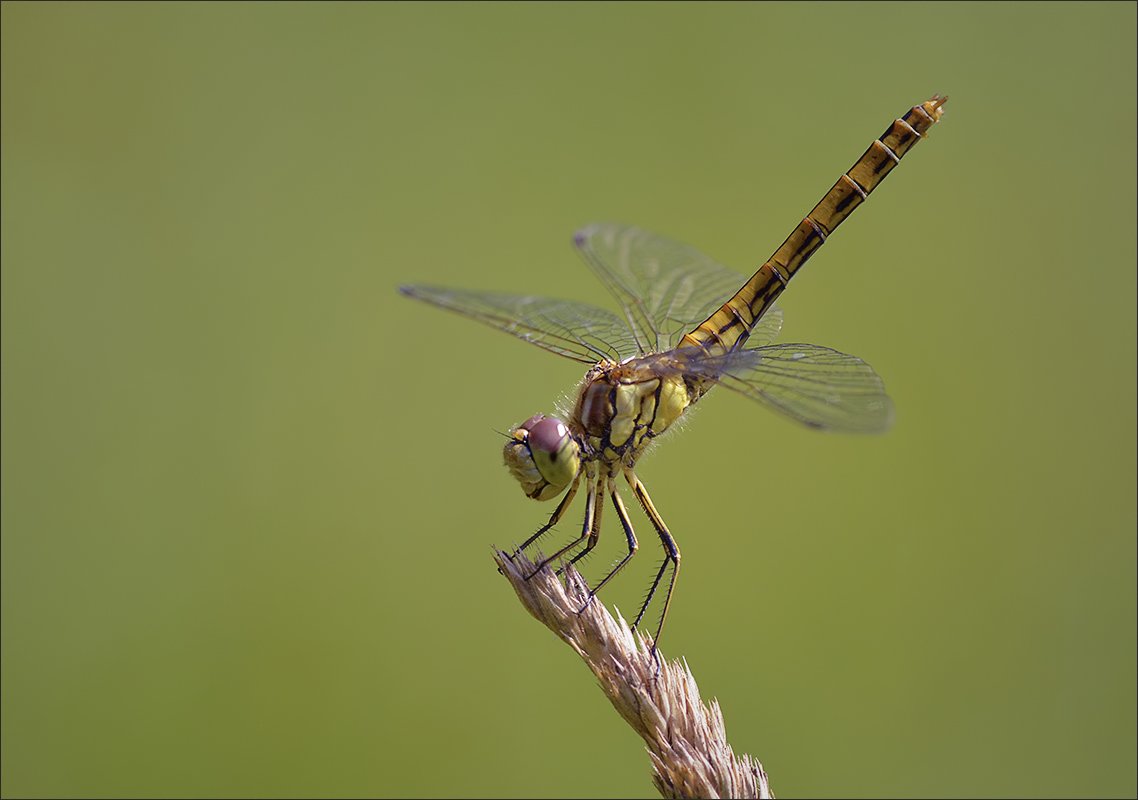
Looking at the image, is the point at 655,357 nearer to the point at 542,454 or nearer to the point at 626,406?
the point at 626,406

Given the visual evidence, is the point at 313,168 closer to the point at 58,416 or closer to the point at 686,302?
the point at 58,416

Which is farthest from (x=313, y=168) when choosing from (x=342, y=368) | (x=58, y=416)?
(x=58, y=416)

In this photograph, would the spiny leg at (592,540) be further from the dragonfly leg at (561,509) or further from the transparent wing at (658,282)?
the transparent wing at (658,282)

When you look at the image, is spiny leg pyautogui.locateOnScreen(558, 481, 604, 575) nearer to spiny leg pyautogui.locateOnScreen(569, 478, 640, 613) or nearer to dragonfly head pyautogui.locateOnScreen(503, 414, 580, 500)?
spiny leg pyautogui.locateOnScreen(569, 478, 640, 613)

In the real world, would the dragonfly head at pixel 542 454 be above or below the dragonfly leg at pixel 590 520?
above

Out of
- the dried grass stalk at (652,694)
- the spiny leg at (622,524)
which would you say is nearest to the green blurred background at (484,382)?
the spiny leg at (622,524)

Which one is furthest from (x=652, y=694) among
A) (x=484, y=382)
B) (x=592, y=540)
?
(x=484, y=382)
